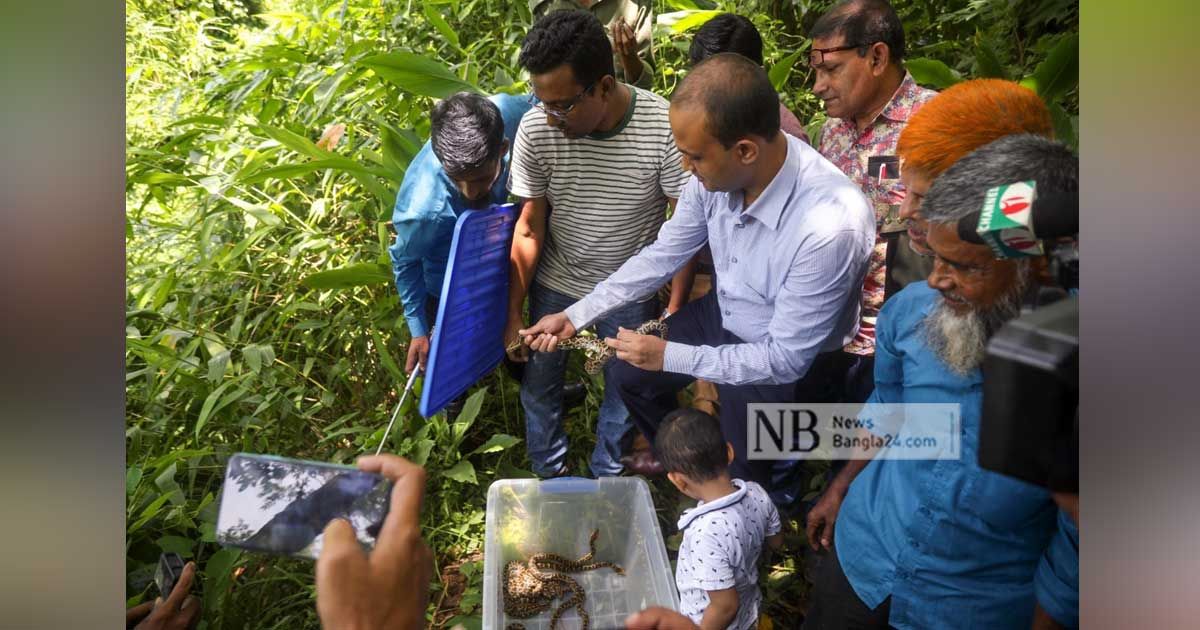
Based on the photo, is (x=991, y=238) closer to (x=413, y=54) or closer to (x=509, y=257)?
(x=509, y=257)

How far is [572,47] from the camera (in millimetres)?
1836

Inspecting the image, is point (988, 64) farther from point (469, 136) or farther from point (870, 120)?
point (469, 136)

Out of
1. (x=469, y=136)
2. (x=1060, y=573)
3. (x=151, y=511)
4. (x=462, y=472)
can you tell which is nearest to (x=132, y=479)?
(x=151, y=511)

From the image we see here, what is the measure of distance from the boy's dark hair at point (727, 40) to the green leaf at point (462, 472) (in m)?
1.02

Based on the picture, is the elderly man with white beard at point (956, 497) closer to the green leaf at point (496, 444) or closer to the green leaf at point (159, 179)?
the green leaf at point (496, 444)

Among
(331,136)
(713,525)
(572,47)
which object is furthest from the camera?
(331,136)

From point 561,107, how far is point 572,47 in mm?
123

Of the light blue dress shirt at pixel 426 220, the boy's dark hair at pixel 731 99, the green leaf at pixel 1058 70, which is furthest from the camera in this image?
the green leaf at pixel 1058 70

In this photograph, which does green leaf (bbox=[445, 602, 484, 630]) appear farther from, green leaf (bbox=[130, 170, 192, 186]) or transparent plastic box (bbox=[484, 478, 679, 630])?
green leaf (bbox=[130, 170, 192, 186])

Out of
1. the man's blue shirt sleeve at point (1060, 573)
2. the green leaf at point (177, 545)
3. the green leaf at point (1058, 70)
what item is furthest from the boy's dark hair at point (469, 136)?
the man's blue shirt sleeve at point (1060, 573)

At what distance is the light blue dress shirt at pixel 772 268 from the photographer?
1.89 meters

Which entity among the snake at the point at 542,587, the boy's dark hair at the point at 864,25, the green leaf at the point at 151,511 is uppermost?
the boy's dark hair at the point at 864,25
